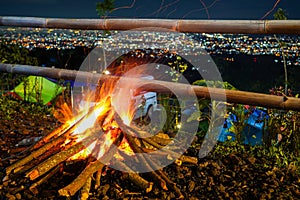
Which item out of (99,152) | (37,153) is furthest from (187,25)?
(37,153)

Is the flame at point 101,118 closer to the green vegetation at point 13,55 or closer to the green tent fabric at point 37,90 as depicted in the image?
the green tent fabric at point 37,90

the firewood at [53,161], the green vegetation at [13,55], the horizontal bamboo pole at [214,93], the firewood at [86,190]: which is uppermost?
the green vegetation at [13,55]

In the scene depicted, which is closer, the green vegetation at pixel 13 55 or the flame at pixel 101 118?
the flame at pixel 101 118

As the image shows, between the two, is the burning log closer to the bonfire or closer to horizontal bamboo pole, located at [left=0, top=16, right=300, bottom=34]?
the bonfire

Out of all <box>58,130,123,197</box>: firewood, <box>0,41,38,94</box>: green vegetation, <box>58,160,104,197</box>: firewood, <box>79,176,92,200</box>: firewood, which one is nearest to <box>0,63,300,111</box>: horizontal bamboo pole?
<box>58,130,123,197</box>: firewood

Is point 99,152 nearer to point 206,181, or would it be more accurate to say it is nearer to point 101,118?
point 101,118

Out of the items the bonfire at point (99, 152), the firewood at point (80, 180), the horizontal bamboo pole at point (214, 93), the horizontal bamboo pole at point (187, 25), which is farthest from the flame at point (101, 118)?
the horizontal bamboo pole at point (187, 25)
